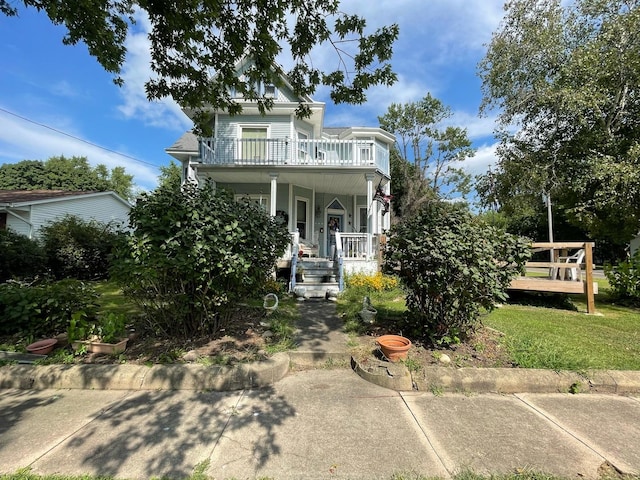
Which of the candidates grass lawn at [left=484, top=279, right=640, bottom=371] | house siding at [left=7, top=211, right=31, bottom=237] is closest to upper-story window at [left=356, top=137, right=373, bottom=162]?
grass lawn at [left=484, top=279, right=640, bottom=371]

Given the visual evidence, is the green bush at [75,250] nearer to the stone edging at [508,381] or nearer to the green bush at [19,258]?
the green bush at [19,258]

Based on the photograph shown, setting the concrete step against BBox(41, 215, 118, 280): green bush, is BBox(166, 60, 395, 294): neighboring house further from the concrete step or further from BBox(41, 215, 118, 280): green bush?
BBox(41, 215, 118, 280): green bush

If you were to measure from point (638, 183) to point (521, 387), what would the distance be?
7617 millimetres

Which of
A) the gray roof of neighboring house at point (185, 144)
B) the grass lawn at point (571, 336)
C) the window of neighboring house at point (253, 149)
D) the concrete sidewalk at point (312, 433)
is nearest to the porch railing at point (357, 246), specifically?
the grass lawn at point (571, 336)

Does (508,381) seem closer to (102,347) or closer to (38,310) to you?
(102,347)

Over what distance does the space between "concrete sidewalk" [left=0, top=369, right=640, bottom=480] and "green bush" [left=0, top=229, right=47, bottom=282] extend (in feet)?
23.1

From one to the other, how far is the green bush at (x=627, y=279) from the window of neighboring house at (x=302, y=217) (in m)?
10.3

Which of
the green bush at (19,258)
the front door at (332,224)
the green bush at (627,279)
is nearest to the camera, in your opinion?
the green bush at (627,279)

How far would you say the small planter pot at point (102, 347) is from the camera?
3.70 meters

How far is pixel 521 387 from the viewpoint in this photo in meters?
3.24

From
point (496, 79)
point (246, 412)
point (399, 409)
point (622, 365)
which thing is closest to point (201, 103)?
point (246, 412)

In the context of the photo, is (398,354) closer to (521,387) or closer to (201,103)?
(521,387)

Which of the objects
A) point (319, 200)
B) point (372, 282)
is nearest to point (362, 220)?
point (319, 200)

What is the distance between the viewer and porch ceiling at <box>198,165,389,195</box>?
1095 centimetres
